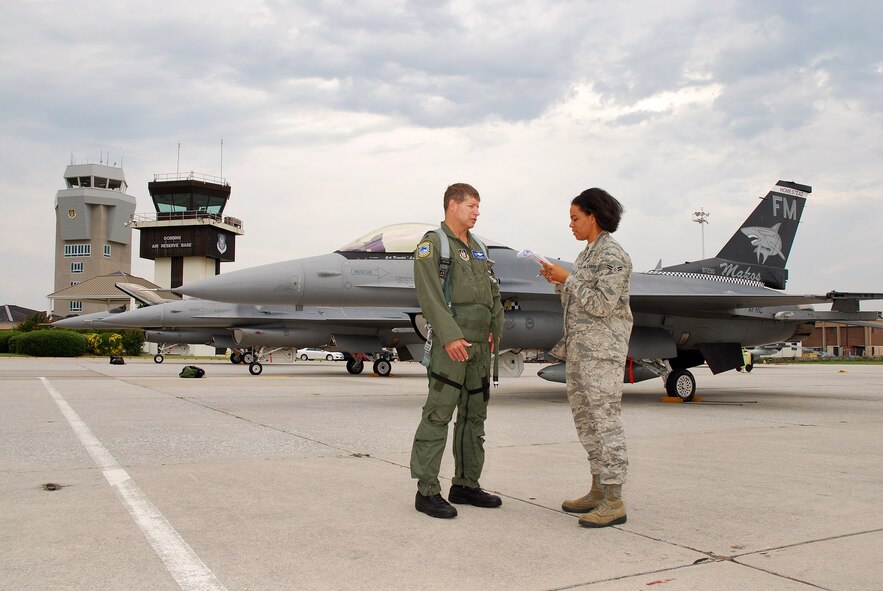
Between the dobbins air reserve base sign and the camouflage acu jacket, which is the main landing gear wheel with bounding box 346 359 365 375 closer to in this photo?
the camouflage acu jacket

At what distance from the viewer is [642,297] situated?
10.4 meters

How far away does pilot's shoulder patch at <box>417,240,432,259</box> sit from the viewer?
379 cm

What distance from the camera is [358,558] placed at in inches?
109

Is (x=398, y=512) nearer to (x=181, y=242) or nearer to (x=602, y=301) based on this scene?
(x=602, y=301)

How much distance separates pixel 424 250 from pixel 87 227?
95.2m

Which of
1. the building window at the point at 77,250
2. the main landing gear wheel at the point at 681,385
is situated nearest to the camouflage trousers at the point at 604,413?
the main landing gear wheel at the point at 681,385

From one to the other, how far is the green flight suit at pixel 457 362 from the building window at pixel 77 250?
3746 inches

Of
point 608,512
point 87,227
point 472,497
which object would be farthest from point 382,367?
Result: point 87,227

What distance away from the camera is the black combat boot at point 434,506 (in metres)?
3.51

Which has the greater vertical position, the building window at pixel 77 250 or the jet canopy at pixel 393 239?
the building window at pixel 77 250

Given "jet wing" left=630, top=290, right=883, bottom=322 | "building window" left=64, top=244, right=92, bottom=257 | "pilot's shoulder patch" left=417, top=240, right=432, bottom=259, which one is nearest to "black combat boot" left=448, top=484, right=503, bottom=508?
"pilot's shoulder patch" left=417, top=240, right=432, bottom=259

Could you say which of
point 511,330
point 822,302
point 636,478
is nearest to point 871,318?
point 822,302

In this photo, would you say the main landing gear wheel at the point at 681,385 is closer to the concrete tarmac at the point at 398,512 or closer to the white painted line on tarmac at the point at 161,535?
the concrete tarmac at the point at 398,512

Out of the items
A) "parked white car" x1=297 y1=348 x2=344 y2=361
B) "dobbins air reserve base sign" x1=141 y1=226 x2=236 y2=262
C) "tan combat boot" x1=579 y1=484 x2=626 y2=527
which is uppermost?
"dobbins air reserve base sign" x1=141 y1=226 x2=236 y2=262
